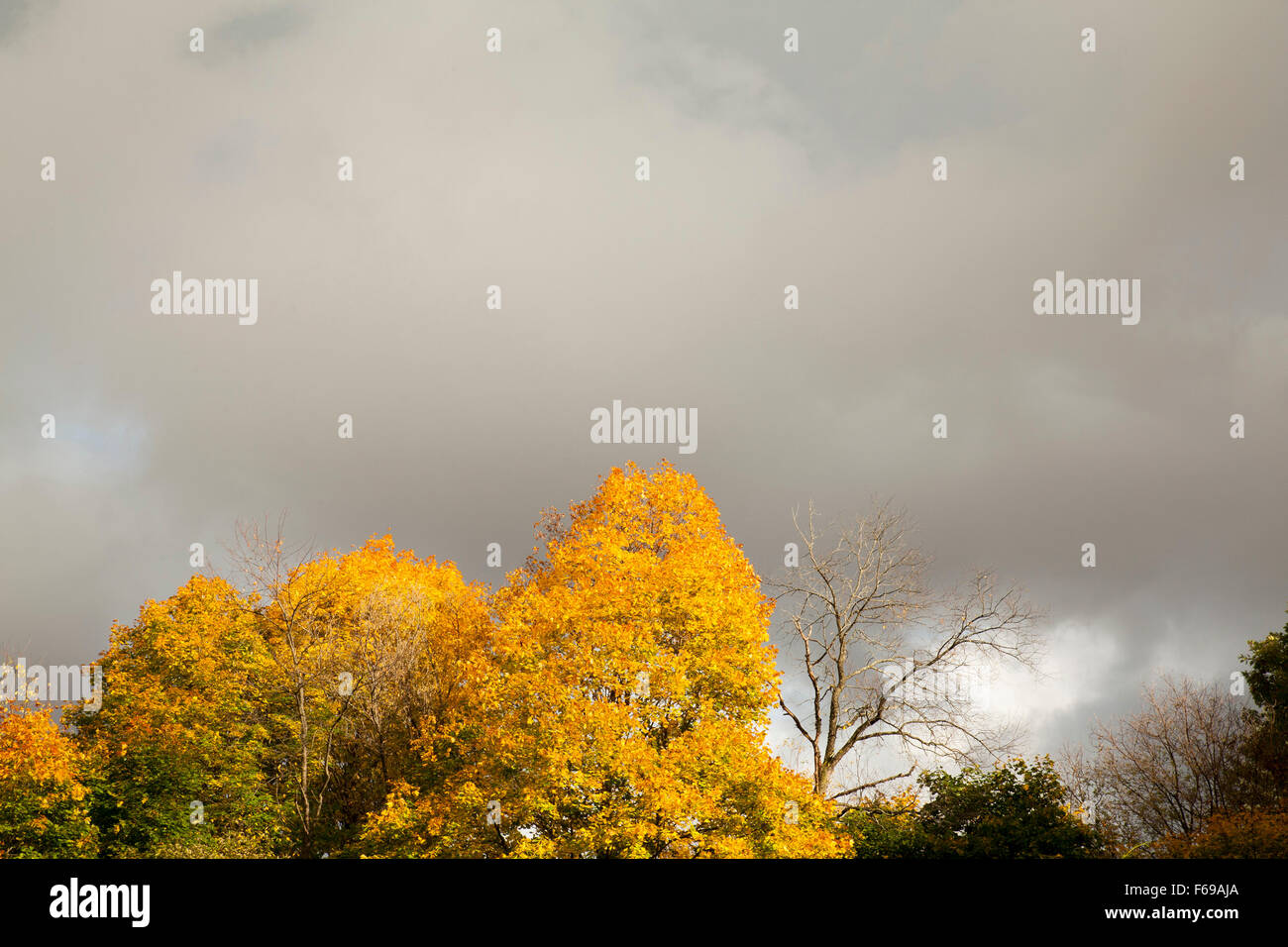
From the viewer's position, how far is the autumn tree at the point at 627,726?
89.2 feet

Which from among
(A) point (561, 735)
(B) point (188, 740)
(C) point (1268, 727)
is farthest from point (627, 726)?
(C) point (1268, 727)

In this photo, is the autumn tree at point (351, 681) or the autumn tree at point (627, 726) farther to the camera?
the autumn tree at point (351, 681)

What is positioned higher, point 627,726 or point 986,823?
point 627,726

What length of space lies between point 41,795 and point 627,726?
84.9 feet

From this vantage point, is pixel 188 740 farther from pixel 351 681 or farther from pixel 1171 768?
pixel 1171 768

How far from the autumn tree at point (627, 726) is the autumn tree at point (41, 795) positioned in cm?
1580

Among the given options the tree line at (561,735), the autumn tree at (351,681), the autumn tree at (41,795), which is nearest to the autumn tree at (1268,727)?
the tree line at (561,735)

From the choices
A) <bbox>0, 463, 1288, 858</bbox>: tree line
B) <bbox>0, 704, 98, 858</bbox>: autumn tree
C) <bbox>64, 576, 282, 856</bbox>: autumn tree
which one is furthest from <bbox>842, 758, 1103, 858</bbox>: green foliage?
<bbox>0, 704, 98, 858</bbox>: autumn tree

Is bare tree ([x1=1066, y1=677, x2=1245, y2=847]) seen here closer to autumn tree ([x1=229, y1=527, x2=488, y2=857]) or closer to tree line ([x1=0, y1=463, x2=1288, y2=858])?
tree line ([x1=0, y1=463, x2=1288, y2=858])

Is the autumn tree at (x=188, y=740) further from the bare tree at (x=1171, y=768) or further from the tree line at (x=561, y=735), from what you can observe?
the bare tree at (x=1171, y=768)

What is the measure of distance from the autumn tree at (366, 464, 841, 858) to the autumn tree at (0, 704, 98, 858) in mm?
15804

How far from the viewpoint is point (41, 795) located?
4012cm
